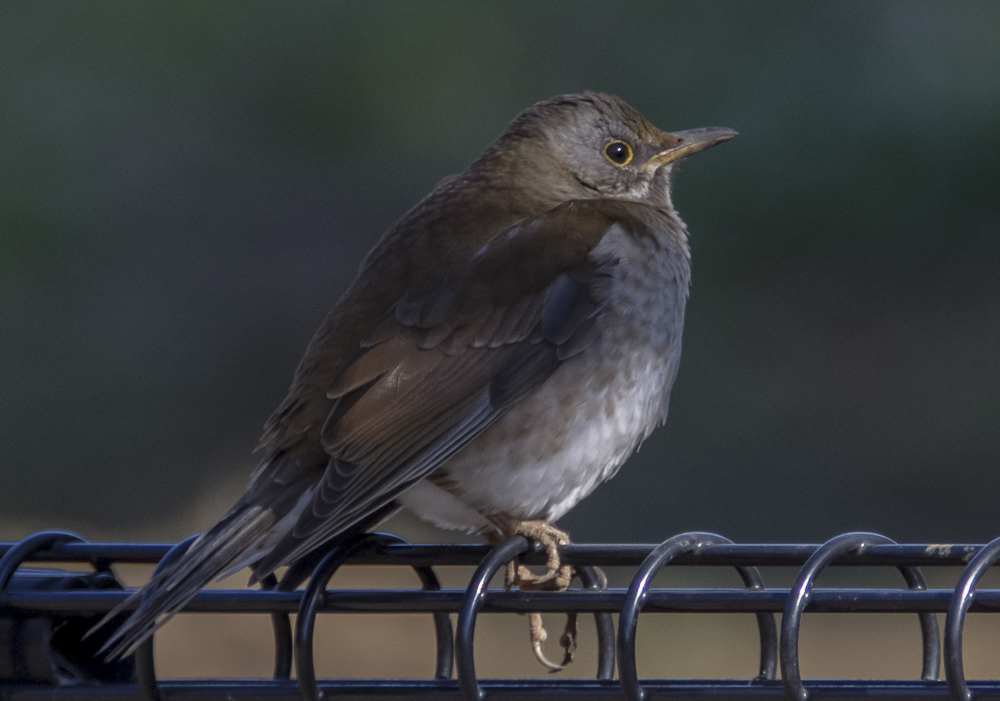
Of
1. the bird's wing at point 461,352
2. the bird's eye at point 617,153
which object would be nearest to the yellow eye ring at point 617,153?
the bird's eye at point 617,153

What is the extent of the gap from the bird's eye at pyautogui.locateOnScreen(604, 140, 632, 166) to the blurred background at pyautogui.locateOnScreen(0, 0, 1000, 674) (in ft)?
15.4

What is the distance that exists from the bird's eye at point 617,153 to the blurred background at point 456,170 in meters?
4.68

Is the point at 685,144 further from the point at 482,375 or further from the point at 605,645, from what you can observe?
the point at 605,645

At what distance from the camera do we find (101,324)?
964 cm

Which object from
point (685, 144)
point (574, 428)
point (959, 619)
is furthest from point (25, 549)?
point (685, 144)

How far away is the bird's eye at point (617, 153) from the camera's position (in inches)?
159

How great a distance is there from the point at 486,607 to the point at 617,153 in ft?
7.96

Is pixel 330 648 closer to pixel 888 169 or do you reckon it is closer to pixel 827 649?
pixel 827 649

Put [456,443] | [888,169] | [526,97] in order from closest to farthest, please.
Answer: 1. [456,443]
2. [888,169]
3. [526,97]

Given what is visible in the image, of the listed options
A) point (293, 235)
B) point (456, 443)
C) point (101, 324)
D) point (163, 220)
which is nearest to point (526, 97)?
point (293, 235)

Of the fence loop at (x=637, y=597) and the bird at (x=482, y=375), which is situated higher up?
the bird at (x=482, y=375)

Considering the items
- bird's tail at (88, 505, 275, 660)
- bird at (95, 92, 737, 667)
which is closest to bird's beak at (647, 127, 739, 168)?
bird at (95, 92, 737, 667)

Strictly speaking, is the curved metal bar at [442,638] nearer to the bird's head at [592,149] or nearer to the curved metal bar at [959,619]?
the curved metal bar at [959,619]

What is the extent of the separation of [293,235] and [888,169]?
13.3ft
